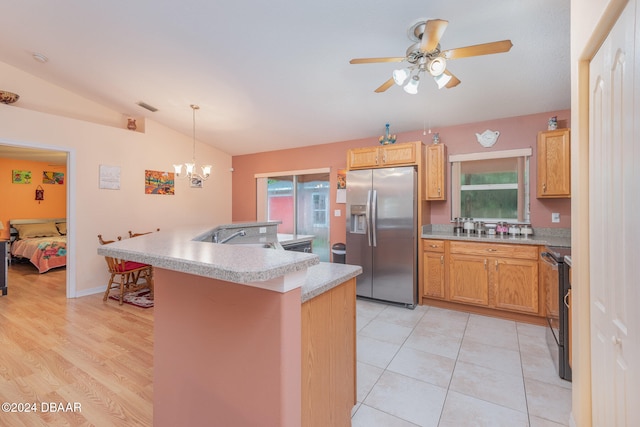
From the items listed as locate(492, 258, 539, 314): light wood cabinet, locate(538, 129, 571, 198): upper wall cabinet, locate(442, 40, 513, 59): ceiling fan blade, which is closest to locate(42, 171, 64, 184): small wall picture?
locate(442, 40, 513, 59): ceiling fan blade

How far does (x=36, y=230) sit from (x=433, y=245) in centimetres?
803

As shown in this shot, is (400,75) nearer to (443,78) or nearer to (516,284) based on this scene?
(443,78)

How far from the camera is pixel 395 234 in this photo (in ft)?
12.0

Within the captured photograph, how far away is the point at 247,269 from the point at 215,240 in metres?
1.81

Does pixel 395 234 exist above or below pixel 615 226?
below

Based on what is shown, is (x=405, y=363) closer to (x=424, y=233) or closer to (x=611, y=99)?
(x=424, y=233)

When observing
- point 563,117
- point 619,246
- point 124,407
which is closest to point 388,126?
point 563,117

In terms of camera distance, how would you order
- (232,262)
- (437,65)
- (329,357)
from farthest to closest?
(437,65) → (329,357) → (232,262)

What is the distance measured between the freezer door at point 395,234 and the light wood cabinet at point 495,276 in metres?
0.49

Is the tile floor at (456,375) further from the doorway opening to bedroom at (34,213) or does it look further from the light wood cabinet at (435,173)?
the doorway opening to bedroom at (34,213)

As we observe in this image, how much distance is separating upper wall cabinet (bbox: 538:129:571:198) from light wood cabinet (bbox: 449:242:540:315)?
2.23ft

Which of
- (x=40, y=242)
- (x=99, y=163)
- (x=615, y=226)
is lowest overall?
(x=40, y=242)

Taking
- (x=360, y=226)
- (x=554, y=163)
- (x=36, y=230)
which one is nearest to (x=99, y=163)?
(x=36, y=230)

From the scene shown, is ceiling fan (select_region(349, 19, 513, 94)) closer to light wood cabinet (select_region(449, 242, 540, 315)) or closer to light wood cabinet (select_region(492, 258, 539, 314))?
light wood cabinet (select_region(449, 242, 540, 315))
